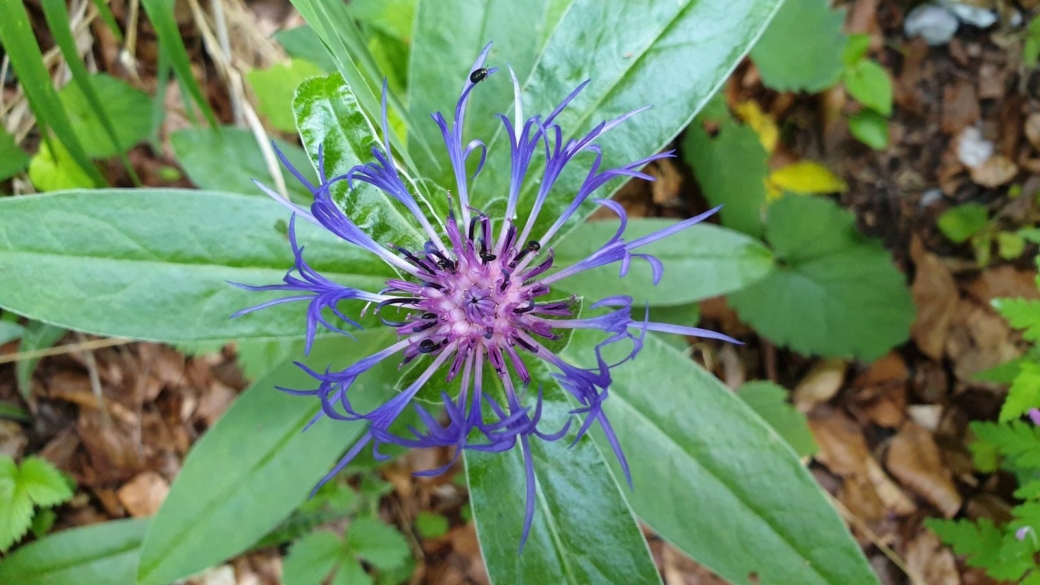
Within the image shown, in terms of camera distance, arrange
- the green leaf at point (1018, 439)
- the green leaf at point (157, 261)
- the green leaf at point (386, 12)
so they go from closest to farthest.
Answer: the green leaf at point (157, 261)
the green leaf at point (1018, 439)
the green leaf at point (386, 12)

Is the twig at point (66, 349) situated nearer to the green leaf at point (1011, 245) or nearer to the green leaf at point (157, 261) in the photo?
→ the green leaf at point (157, 261)

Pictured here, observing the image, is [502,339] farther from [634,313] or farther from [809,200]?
[809,200]

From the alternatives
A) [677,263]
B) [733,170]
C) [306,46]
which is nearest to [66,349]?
[306,46]

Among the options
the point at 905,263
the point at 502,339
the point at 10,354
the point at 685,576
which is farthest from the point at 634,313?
the point at 10,354

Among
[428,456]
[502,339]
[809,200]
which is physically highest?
[502,339]

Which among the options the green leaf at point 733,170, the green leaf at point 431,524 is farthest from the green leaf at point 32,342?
the green leaf at point 733,170

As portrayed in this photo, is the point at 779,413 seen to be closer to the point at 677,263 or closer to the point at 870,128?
the point at 677,263

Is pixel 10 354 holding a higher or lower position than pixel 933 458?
higher
